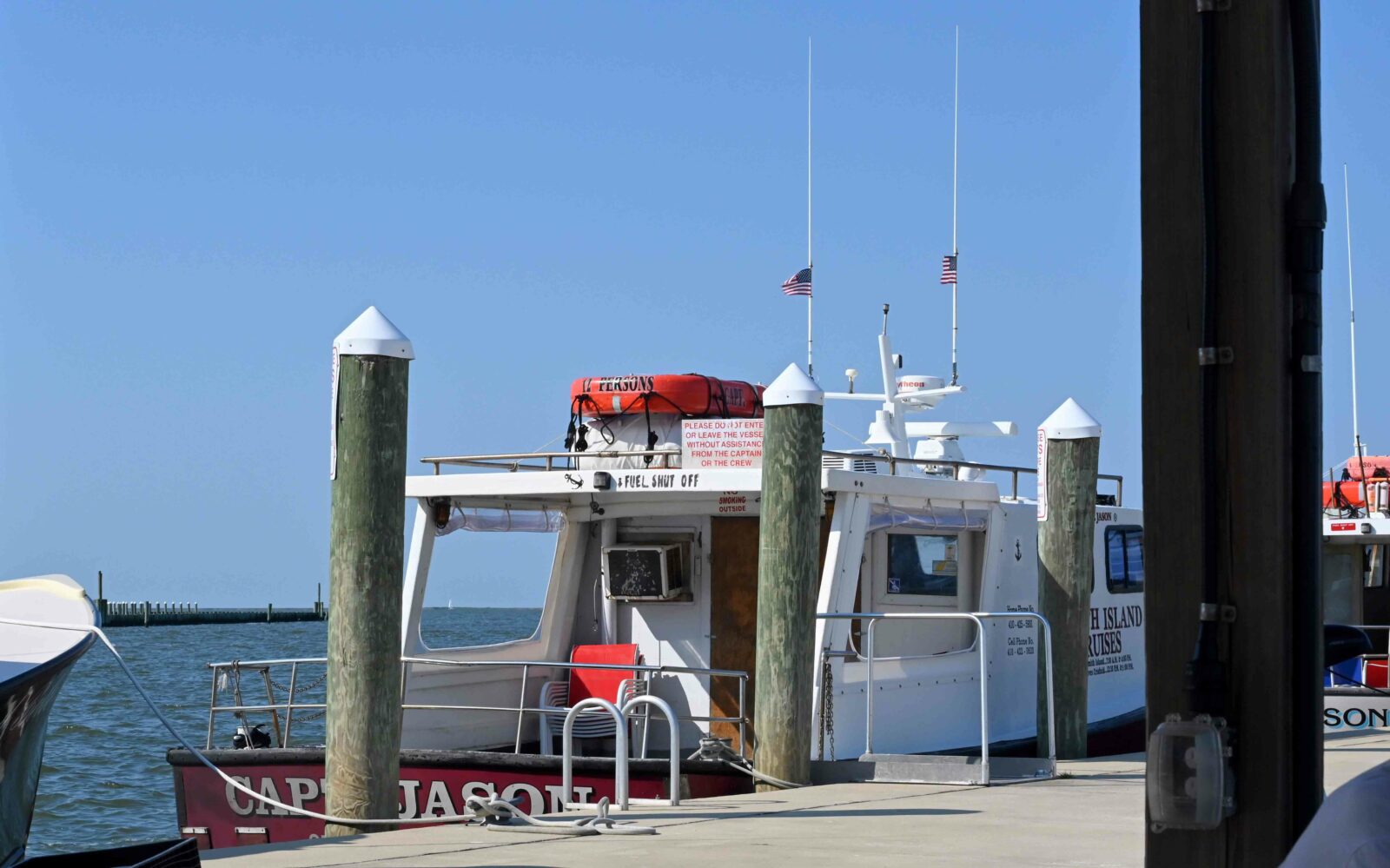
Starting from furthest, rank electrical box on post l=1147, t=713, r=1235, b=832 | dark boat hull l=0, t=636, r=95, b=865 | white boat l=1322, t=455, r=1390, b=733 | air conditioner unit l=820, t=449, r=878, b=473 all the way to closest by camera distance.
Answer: white boat l=1322, t=455, r=1390, b=733 → air conditioner unit l=820, t=449, r=878, b=473 → dark boat hull l=0, t=636, r=95, b=865 → electrical box on post l=1147, t=713, r=1235, b=832

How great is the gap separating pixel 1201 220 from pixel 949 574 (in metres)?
11.0

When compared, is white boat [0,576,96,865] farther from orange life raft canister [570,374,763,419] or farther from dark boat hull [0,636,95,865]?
orange life raft canister [570,374,763,419]

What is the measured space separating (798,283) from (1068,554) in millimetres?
5894

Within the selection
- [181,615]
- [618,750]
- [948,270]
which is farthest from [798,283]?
[181,615]

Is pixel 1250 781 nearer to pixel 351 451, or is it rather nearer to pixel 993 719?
pixel 351 451

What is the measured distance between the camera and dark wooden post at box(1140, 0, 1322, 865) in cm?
342

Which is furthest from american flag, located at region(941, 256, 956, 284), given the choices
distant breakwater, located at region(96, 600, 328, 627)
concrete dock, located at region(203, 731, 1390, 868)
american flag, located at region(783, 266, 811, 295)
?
distant breakwater, located at region(96, 600, 328, 627)

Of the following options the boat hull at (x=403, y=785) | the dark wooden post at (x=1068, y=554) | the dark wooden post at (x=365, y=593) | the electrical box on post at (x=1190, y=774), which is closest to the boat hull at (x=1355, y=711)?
the dark wooden post at (x=1068, y=554)

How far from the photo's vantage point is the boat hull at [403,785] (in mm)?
10977

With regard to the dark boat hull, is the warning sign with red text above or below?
above

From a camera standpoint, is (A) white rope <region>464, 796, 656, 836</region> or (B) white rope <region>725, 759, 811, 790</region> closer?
(A) white rope <region>464, 796, 656, 836</region>

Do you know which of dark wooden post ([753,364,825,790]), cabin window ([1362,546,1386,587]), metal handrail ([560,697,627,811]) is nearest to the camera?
metal handrail ([560,697,627,811])

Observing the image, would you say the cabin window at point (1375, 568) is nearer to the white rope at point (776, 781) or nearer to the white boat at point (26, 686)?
the white rope at point (776, 781)

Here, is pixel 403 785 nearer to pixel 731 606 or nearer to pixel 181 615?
pixel 731 606
